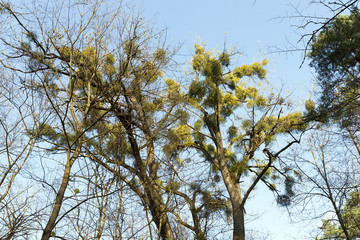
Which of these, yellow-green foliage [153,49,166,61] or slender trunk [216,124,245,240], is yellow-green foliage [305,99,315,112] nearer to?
slender trunk [216,124,245,240]

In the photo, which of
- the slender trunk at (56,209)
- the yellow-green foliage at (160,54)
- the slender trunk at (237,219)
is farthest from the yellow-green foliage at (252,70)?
the slender trunk at (56,209)

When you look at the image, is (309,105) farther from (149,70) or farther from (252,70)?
(149,70)

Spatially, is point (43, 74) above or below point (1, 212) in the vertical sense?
above

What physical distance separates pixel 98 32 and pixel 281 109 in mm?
6204

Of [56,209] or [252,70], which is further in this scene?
[252,70]

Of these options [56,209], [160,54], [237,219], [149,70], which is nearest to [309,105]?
[237,219]

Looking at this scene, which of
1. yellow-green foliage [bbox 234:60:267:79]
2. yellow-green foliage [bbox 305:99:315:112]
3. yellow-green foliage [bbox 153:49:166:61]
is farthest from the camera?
yellow-green foliage [bbox 234:60:267:79]

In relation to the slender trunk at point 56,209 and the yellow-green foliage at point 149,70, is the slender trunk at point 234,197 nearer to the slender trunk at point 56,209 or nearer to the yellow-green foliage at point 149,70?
the yellow-green foliage at point 149,70

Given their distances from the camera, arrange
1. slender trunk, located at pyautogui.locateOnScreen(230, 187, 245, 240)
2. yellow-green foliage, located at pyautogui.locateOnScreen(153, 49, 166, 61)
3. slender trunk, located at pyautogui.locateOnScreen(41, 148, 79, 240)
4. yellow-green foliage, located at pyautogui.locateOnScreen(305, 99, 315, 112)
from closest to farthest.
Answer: slender trunk, located at pyautogui.locateOnScreen(41, 148, 79, 240) → yellow-green foliage, located at pyautogui.locateOnScreen(153, 49, 166, 61) → slender trunk, located at pyautogui.locateOnScreen(230, 187, 245, 240) → yellow-green foliage, located at pyautogui.locateOnScreen(305, 99, 315, 112)

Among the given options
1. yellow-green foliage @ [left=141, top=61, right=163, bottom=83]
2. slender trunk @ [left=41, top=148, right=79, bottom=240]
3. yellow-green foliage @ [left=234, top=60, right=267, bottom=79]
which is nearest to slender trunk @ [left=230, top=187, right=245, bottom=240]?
yellow-green foliage @ [left=234, top=60, right=267, bottom=79]

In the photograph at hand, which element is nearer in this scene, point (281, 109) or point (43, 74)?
point (43, 74)

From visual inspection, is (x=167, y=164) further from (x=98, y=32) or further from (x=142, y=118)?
(x=98, y=32)

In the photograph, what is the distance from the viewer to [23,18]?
338cm

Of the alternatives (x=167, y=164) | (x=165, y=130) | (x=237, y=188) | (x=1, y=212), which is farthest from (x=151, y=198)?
(x=237, y=188)
